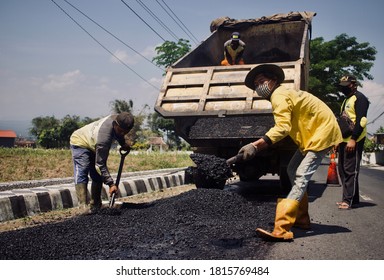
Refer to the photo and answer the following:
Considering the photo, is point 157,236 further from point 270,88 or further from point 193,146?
point 193,146

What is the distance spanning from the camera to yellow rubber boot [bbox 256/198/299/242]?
324 centimetres

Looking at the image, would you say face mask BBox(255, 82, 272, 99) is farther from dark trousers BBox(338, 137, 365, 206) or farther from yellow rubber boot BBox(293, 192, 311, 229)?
dark trousers BBox(338, 137, 365, 206)

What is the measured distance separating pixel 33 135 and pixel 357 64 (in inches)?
2450

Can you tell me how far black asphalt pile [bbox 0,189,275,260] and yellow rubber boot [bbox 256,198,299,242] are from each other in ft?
0.33

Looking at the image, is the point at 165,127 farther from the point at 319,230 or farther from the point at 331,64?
the point at 319,230

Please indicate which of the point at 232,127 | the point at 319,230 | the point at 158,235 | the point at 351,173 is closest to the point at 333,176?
the point at 351,173

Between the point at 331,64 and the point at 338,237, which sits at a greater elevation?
the point at 331,64

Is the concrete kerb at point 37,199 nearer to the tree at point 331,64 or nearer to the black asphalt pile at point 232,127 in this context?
the black asphalt pile at point 232,127

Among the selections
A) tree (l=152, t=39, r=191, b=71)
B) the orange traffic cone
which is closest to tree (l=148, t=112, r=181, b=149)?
tree (l=152, t=39, r=191, b=71)

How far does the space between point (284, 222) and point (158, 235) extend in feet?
3.87

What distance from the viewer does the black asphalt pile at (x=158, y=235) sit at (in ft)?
9.39

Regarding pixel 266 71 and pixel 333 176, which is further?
pixel 333 176

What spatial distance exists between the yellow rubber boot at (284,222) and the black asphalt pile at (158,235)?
0.33 ft

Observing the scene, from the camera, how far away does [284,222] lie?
3.31 metres
